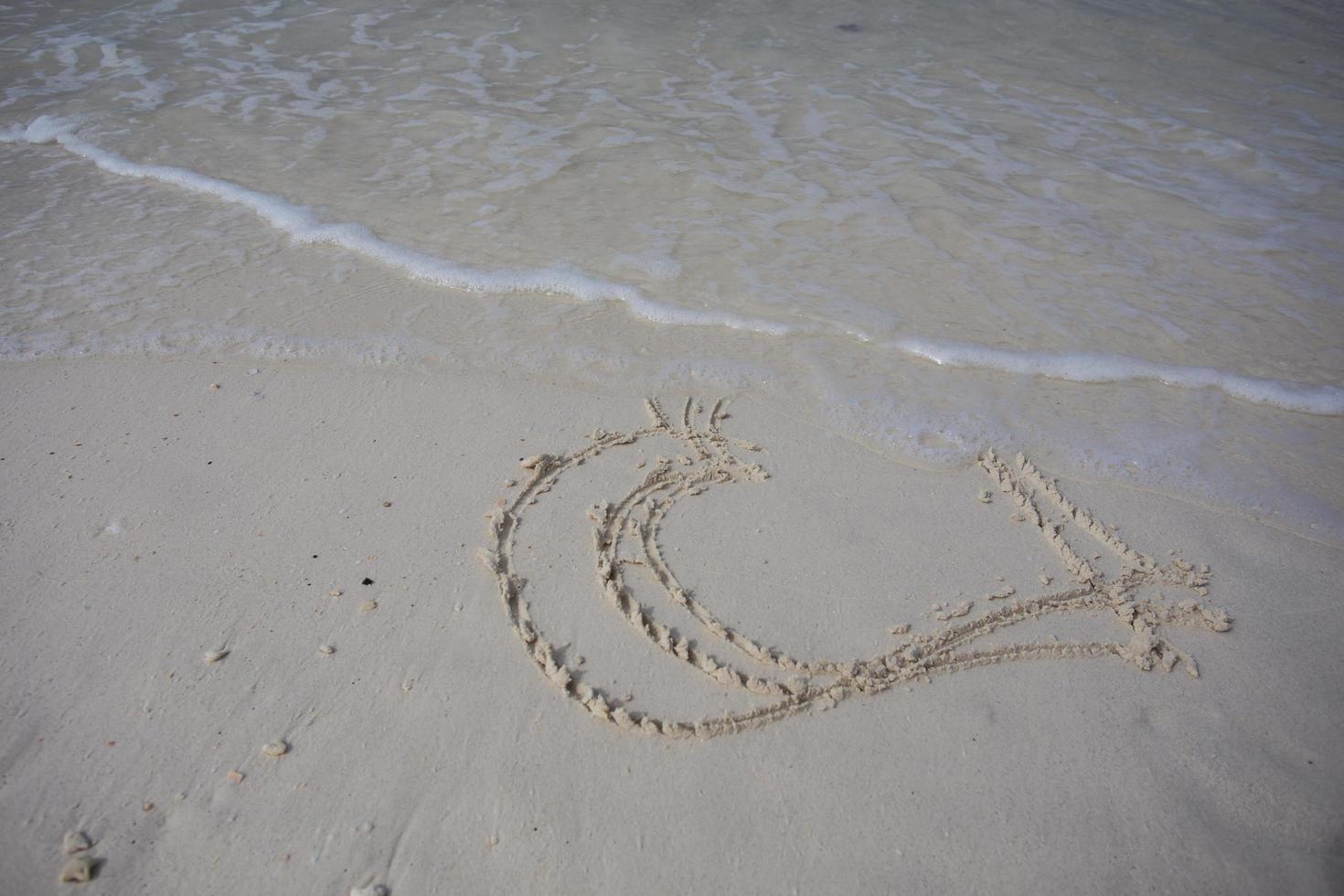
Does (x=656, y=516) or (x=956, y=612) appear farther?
(x=656, y=516)

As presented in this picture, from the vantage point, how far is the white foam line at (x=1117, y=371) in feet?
9.67

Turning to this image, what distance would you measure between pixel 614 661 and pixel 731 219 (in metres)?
2.81

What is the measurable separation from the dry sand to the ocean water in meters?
0.34

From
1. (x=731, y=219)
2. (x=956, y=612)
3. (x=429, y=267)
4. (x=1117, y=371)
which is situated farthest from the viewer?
(x=731, y=219)

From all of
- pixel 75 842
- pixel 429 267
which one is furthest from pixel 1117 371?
pixel 75 842

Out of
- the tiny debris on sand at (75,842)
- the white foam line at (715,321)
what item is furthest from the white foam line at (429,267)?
the tiny debris on sand at (75,842)

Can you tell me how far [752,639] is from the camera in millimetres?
1955

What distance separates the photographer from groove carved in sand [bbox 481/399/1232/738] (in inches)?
72.1

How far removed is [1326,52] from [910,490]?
326 inches

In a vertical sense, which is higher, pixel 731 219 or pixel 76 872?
pixel 731 219

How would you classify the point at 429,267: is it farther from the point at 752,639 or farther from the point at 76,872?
the point at 76,872

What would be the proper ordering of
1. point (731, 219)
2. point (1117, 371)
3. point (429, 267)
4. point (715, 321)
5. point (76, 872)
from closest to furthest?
point (76, 872), point (1117, 371), point (715, 321), point (429, 267), point (731, 219)

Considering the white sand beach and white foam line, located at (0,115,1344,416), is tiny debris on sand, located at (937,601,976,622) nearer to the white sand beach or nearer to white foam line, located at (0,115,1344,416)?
the white sand beach

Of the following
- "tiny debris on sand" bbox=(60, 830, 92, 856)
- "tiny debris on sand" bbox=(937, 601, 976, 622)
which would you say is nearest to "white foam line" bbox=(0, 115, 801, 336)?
"tiny debris on sand" bbox=(937, 601, 976, 622)
